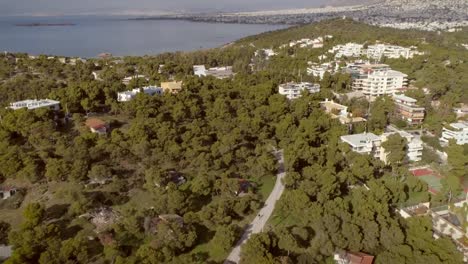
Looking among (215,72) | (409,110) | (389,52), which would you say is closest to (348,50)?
(389,52)

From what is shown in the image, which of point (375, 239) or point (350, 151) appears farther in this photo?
point (350, 151)

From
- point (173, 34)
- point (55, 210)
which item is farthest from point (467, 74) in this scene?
point (173, 34)

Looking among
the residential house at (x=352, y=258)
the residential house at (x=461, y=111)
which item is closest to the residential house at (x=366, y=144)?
the residential house at (x=352, y=258)

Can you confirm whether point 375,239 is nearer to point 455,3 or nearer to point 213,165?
point 213,165

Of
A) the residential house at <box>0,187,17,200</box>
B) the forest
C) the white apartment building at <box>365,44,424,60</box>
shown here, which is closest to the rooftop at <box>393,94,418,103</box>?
the forest

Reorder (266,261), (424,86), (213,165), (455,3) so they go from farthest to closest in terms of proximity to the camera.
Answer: (455,3), (424,86), (213,165), (266,261)

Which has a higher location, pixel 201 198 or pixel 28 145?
pixel 28 145

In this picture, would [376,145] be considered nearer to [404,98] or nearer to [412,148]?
[412,148]
